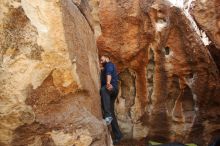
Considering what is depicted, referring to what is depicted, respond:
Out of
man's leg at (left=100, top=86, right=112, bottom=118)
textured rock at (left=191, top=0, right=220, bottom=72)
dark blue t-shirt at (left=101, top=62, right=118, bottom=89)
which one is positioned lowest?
man's leg at (left=100, top=86, right=112, bottom=118)

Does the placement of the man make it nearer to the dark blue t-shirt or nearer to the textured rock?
the dark blue t-shirt

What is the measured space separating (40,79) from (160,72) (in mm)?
5100

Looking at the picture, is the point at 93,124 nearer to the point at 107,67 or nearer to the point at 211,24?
the point at 107,67

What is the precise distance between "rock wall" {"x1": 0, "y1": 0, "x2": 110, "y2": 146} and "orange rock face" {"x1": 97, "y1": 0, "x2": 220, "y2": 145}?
405 cm

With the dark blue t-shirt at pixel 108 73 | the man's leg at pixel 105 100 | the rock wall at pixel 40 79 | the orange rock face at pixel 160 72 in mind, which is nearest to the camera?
the rock wall at pixel 40 79

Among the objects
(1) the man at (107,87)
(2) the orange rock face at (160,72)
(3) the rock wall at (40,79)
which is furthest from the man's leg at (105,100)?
(2) the orange rock face at (160,72)

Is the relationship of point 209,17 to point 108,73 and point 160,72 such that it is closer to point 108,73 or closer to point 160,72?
point 160,72

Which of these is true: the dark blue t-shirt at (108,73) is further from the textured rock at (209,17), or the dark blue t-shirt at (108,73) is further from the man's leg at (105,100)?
the textured rock at (209,17)

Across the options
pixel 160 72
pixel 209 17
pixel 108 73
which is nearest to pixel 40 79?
pixel 108 73

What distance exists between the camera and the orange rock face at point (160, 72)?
30.6ft

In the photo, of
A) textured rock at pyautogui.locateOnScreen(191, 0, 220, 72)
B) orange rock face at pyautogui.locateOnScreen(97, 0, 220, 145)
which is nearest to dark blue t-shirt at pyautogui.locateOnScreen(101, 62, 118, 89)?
orange rock face at pyautogui.locateOnScreen(97, 0, 220, 145)

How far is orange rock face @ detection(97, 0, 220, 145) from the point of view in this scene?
9336mm

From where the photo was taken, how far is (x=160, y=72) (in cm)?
969

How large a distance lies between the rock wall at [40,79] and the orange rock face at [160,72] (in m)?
4.05
